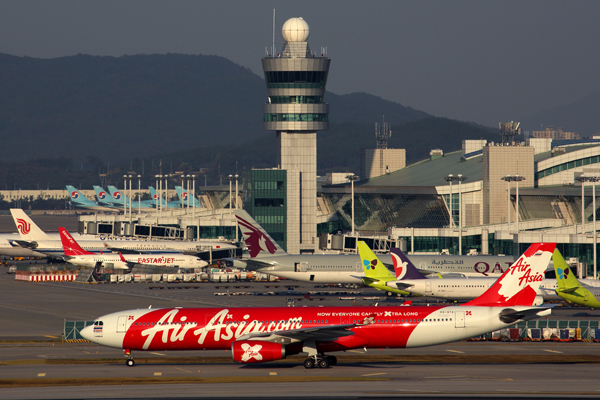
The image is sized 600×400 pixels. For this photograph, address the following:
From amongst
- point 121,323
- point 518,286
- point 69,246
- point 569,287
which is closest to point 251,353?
point 121,323

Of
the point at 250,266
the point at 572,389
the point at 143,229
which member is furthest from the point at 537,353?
the point at 143,229

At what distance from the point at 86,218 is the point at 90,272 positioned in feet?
190

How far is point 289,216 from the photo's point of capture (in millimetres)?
146000

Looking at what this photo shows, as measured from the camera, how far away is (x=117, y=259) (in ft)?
393

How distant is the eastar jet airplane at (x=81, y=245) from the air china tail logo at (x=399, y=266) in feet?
201

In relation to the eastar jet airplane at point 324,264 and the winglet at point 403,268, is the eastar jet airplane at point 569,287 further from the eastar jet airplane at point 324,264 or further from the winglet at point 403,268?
the eastar jet airplane at point 324,264

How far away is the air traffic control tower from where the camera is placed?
5704 inches

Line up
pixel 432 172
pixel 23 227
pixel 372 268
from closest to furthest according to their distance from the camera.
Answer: pixel 372 268 → pixel 23 227 → pixel 432 172

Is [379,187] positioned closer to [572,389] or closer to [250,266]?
[250,266]

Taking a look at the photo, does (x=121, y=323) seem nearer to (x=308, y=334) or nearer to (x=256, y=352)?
(x=256, y=352)

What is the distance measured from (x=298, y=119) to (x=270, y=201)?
619 inches

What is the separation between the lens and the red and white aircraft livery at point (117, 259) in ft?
382

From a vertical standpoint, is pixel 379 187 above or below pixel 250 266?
above

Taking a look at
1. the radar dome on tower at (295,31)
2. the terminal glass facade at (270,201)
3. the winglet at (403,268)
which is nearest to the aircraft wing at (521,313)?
the winglet at (403,268)
